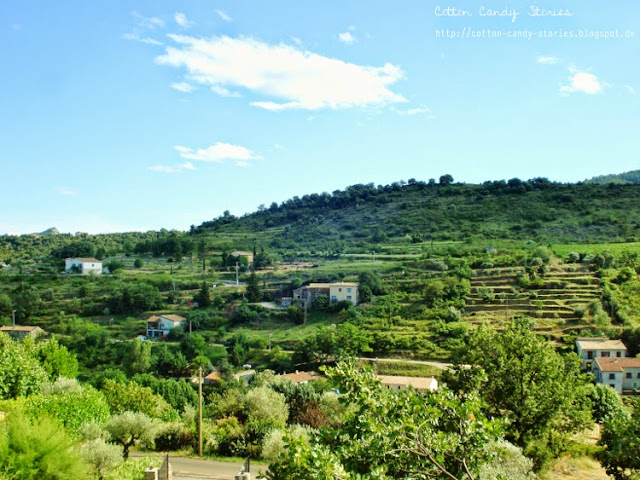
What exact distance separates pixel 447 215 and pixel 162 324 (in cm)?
4362

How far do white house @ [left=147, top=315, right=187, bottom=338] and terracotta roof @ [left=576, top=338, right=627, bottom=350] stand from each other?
32085mm

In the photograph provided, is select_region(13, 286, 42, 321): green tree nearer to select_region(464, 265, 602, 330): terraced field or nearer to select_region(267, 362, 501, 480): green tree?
select_region(464, 265, 602, 330): terraced field

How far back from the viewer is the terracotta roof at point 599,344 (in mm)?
30922

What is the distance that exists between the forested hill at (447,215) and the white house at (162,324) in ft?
93.1

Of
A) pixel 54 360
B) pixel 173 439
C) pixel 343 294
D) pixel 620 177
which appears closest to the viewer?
pixel 173 439

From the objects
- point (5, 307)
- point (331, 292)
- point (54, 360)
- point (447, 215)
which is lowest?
point (5, 307)

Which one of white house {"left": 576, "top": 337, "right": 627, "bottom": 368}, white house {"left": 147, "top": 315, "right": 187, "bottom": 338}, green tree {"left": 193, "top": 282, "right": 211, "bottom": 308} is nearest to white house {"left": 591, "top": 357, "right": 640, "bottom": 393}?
white house {"left": 576, "top": 337, "right": 627, "bottom": 368}

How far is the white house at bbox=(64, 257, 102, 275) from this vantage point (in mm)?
66550

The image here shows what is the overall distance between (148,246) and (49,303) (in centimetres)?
2539

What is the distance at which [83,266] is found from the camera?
6719 cm

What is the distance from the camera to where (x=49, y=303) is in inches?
2110

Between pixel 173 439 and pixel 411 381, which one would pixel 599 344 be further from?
pixel 173 439

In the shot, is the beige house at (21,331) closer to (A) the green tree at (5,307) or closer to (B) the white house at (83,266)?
(A) the green tree at (5,307)

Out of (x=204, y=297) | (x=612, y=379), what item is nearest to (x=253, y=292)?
(x=204, y=297)
